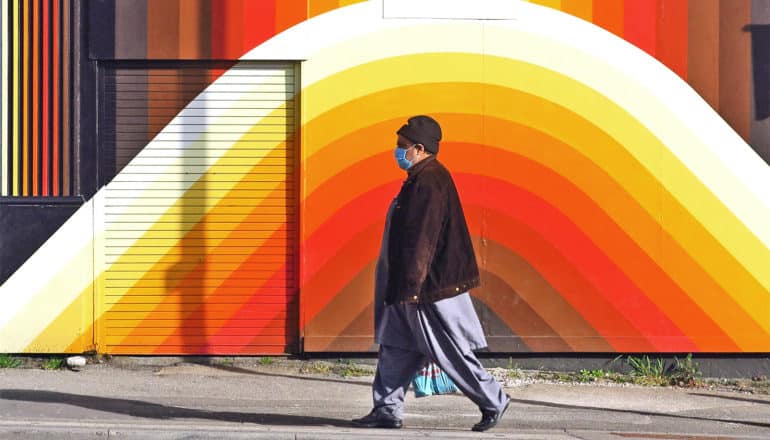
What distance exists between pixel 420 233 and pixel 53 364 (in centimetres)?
420

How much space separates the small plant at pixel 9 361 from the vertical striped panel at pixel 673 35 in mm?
5795

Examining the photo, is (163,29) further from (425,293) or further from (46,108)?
(425,293)

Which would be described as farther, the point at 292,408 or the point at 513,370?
the point at 513,370

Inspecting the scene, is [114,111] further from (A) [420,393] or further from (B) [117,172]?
(A) [420,393]

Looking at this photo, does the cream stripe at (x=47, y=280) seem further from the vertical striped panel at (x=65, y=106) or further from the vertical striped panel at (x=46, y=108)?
the vertical striped panel at (x=46, y=108)

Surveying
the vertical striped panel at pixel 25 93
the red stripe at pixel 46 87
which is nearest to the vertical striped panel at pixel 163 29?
the red stripe at pixel 46 87

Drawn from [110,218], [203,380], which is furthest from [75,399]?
[110,218]

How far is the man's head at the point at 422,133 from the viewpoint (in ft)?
26.2

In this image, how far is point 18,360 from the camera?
10.6 meters

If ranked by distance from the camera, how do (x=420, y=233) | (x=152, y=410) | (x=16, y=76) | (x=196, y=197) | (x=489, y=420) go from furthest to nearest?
(x=196, y=197), (x=16, y=76), (x=152, y=410), (x=489, y=420), (x=420, y=233)

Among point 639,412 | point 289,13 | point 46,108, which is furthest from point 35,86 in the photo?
point 639,412

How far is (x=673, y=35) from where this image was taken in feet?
34.5

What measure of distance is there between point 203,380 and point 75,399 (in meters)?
1.18

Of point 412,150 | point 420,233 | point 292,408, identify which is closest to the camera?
point 420,233
